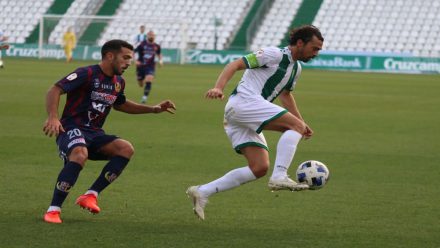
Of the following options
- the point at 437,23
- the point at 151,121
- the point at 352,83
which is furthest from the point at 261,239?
the point at 437,23

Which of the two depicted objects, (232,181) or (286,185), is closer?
(286,185)

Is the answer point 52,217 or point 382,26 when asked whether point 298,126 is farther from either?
point 382,26

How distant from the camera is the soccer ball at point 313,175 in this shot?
26.2 feet

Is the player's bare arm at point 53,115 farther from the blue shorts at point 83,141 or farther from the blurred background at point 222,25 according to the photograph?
the blurred background at point 222,25

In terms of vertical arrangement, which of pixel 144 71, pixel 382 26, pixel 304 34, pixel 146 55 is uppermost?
pixel 382 26

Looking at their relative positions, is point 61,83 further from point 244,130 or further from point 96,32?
point 96,32

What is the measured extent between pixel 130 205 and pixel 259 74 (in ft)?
5.89

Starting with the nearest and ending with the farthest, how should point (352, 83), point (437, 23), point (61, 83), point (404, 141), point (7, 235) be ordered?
point (7, 235) → point (61, 83) → point (404, 141) → point (352, 83) → point (437, 23)

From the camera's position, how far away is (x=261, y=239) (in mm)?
7047

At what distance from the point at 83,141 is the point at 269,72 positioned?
1789 mm

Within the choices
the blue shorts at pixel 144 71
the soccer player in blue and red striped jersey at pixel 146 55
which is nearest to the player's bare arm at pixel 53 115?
the blue shorts at pixel 144 71

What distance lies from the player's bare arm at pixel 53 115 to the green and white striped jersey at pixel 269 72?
169cm

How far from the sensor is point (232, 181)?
8.05 metres

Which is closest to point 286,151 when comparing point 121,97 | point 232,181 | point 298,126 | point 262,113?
point 298,126
